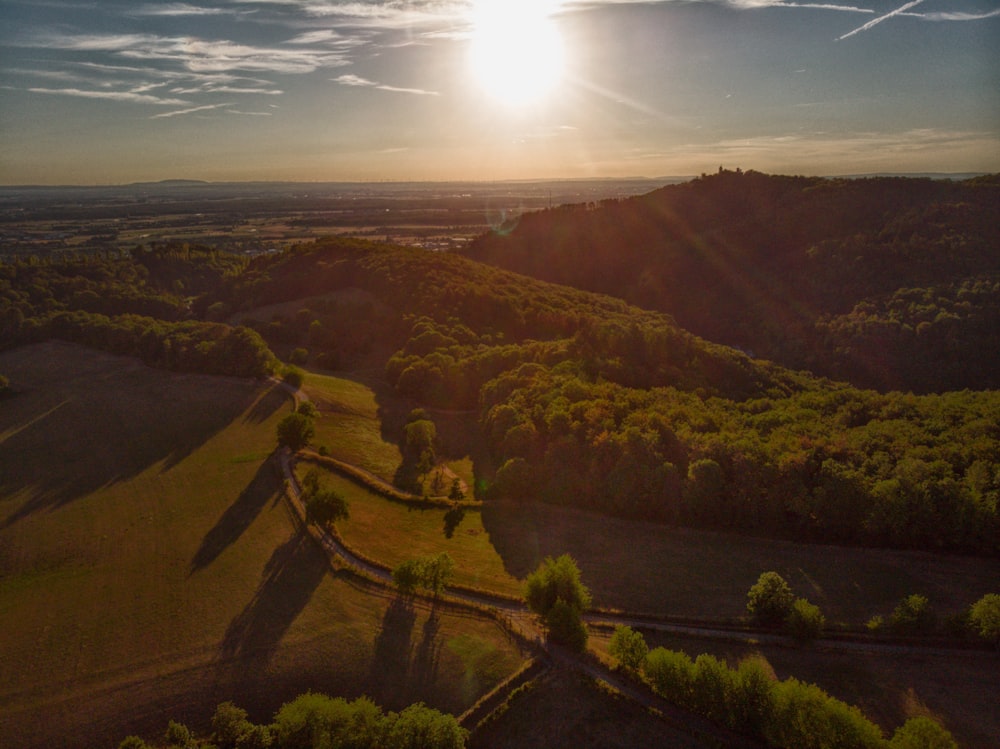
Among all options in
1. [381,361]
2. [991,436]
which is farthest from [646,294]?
[991,436]

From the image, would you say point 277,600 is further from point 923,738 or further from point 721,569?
point 923,738

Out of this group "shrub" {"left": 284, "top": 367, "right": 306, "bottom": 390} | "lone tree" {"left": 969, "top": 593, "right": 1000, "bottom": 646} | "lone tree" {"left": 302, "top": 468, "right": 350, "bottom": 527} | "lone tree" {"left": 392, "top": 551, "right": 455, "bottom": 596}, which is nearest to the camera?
"lone tree" {"left": 969, "top": 593, "right": 1000, "bottom": 646}

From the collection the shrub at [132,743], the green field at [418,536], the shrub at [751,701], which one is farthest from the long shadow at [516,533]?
the shrub at [132,743]

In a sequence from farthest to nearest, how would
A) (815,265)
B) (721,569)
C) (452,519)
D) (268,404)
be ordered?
(815,265), (268,404), (452,519), (721,569)

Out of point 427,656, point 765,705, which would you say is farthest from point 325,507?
point 765,705

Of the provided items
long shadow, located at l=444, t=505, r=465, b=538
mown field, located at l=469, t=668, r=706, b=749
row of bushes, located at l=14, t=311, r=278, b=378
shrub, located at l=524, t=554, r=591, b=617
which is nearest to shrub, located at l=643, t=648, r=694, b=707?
mown field, located at l=469, t=668, r=706, b=749

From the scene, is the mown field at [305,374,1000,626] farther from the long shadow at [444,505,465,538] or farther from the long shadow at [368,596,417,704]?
the long shadow at [368,596,417,704]

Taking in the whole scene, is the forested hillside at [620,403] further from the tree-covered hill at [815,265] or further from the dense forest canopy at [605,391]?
the tree-covered hill at [815,265]
